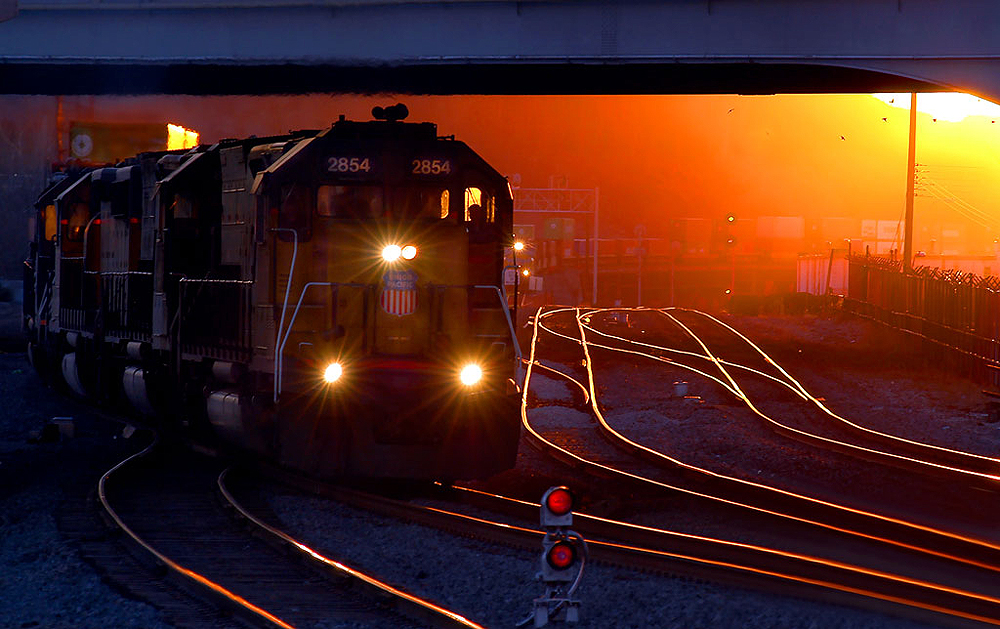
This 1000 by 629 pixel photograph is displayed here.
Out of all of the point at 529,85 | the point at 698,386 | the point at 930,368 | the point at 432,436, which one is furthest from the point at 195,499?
the point at 930,368

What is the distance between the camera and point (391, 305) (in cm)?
1190

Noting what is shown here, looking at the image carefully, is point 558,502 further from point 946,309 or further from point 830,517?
point 946,309

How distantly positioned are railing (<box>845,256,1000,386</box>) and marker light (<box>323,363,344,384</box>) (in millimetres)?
15911

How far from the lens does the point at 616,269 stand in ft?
361

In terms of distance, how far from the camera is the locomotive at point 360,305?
11.4 m

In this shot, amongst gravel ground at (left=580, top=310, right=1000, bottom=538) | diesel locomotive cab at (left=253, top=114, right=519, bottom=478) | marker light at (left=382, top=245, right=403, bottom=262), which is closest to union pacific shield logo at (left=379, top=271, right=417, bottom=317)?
diesel locomotive cab at (left=253, top=114, right=519, bottom=478)

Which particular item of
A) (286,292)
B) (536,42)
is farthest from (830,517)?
(536,42)

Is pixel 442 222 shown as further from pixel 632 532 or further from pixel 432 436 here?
pixel 632 532

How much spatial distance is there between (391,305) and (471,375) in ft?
3.62

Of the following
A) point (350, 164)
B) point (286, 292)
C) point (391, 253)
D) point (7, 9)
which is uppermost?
point (7, 9)

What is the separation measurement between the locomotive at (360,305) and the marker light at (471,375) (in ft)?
0.06

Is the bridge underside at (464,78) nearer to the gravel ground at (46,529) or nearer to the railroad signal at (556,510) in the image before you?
the gravel ground at (46,529)

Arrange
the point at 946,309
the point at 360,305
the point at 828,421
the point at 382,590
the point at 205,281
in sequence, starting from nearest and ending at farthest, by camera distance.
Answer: the point at 382,590 < the point at 360,305 < the point at 205,281 < the point at 828,421 < the point at 946,309

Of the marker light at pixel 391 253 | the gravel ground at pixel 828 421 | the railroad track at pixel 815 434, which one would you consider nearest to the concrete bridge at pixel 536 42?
the gravel ground at pixel 828 421
